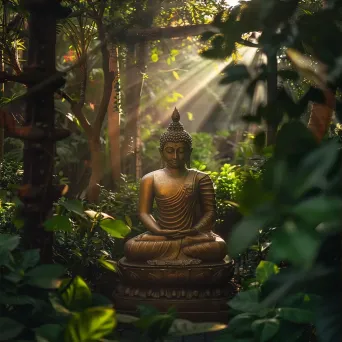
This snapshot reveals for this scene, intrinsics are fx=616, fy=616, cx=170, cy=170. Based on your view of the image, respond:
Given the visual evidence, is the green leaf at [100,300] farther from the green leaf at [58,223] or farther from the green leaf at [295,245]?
the green leaf at [295,245]

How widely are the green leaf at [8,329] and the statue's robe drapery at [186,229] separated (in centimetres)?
382

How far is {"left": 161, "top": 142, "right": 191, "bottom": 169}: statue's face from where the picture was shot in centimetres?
526

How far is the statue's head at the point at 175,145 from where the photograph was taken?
526 cm

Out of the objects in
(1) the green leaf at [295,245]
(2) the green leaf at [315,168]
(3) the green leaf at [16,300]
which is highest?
(2) the green leaf at [315,168]

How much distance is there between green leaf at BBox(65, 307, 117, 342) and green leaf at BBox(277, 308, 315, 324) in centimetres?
45

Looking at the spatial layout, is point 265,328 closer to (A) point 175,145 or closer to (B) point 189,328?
(B) point 189,328

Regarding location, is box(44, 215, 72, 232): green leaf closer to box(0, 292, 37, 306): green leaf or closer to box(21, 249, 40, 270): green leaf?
box(21, 249, 40, 270): green leaf

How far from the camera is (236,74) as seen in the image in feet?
3.41

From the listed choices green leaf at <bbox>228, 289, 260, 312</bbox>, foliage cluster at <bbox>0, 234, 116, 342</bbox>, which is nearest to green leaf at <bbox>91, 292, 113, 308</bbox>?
foliage cluster at <bbox>0, 234, 116, 342</bbox>

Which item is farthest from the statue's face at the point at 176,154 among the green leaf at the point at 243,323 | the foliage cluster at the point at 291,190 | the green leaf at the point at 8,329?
the green leaf at the point at 8,329

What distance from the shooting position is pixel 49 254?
79.7 inches

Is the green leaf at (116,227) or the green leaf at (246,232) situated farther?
the green leaf at (116,227)

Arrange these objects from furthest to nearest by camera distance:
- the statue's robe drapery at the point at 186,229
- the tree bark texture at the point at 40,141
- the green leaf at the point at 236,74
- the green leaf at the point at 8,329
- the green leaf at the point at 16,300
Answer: the statue's robe drapery at the point at 186,229 → the tree bark texture at the point at 40,141 → the green leaf at the point at 16,300 → the green leaf at the point at 8,329 → the green leaf at the point at 236,74

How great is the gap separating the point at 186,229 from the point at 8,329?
4.16 meters
